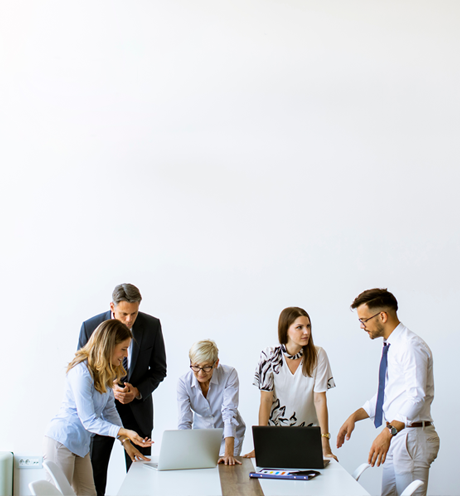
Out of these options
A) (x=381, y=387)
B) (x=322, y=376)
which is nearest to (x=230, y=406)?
(x=322, y=376)

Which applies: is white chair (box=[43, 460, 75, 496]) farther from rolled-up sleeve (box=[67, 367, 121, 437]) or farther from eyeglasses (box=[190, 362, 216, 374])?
eyeglasses (box=[190, 362, 216, 374])

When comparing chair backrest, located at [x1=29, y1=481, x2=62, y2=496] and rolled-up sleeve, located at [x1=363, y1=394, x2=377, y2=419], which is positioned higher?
rolled-up sleeve, located at [x1=363, y1=394, x2=377, y2=419]

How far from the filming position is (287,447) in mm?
2730

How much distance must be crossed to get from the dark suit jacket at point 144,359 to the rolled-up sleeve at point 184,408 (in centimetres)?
34

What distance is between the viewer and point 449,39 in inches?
191

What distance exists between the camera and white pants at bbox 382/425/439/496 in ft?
9.58

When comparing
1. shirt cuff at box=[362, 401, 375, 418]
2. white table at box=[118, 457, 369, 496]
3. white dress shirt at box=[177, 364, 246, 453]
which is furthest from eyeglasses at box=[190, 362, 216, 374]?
shirt cuff at box=[362, 401, 375, 418]

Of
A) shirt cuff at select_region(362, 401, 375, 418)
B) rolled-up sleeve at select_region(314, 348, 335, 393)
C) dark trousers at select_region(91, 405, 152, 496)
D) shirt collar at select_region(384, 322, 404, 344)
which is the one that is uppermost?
shirt collar at select_region(384, 322, 404, 344)

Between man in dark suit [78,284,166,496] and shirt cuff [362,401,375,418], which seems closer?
shirt cuff [362,401,375,418]

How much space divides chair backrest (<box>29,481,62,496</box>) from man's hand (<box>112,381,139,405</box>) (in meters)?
1.17

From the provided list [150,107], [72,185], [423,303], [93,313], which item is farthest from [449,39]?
[93,313]

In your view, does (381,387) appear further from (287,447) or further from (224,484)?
(224,484)

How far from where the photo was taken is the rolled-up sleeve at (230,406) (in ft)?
10.8

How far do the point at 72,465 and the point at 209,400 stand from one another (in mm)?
978
